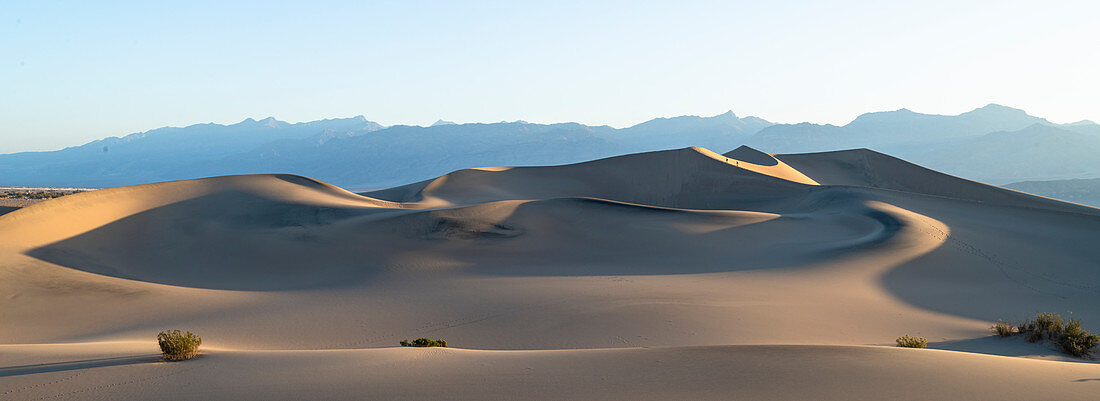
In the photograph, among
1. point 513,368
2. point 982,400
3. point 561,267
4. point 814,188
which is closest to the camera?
point 982,400

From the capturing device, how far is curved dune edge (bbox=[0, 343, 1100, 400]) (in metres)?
5.72

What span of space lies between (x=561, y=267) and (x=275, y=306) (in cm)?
833

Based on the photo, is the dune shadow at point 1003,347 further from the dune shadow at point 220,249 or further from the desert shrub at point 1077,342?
the dune shadow at point 220,249

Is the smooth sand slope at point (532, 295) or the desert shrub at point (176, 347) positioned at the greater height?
the desert shrub at point (176, 347)

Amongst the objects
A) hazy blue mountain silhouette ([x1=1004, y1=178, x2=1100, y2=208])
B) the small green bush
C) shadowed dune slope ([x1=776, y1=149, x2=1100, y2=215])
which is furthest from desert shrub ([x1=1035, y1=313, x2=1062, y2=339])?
hazy blue mountain silhouette ([x1=1004, y1=178, x2=1100, y2=208])

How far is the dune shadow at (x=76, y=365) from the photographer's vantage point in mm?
6740

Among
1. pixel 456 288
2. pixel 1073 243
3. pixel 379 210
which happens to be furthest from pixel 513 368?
pixel 1073 243

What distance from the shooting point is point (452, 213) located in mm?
22625

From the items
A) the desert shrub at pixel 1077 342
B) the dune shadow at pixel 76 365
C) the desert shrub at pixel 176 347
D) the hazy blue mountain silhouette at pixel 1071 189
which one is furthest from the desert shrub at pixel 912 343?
the hazy blue mountain silhouette at pixel 1071 189

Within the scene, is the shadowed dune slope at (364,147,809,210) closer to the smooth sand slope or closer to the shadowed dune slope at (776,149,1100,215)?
the smooth sand slope

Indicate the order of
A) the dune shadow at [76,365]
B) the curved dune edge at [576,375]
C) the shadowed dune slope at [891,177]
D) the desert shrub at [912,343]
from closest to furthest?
the curved dune edge at [576,375] < the dune shadow at [76,365] < the desert shrub at [912,343] < the shadowed dune slope at [891,177]

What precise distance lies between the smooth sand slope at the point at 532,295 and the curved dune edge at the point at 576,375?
4cm

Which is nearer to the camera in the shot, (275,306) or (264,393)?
(264,393)

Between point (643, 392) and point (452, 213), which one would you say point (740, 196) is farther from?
point (643, 392)
